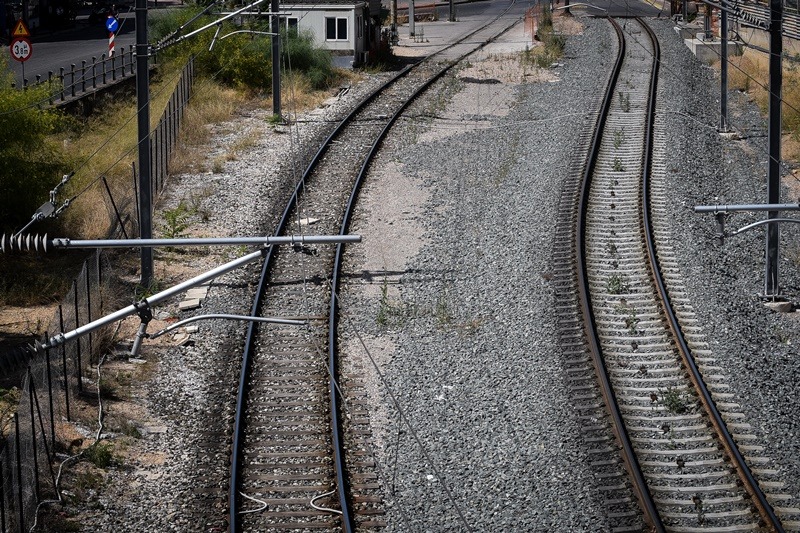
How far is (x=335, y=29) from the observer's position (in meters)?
37.2

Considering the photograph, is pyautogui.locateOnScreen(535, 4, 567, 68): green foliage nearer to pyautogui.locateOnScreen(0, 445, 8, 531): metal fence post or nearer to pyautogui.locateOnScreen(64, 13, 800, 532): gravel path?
pyautogui.locateOnScreen(64, 13, 800, 532): gravel path

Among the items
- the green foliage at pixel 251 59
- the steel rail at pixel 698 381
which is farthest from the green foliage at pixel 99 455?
the green foliage at pixel 251 59

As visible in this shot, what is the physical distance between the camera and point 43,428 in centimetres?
1270

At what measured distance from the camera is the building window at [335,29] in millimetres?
37188

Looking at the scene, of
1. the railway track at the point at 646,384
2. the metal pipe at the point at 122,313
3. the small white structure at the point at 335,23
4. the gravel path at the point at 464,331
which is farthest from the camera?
the small white structure at the point at 335,23

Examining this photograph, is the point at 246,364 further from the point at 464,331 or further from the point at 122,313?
the point at 122,313

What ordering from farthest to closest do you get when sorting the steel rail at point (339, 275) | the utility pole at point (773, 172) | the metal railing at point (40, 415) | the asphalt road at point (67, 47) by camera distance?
1. the asphalt road at point (67, 47)
2. the utility pole at point (773, 172)
3. the steel rail at point (339, 275)
4. the metal railing at point (40, 415)

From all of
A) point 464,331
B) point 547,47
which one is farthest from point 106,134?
point 464,331

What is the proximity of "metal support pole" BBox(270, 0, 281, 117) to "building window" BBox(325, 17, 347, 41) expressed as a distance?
7.59 meters

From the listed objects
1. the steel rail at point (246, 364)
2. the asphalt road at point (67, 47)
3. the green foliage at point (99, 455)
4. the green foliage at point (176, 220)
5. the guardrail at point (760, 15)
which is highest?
the guardrail at point (760, 15)

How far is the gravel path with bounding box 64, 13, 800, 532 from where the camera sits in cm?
1187

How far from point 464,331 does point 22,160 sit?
9714mm

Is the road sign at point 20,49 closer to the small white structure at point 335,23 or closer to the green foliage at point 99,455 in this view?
the small white structure at point 335,23

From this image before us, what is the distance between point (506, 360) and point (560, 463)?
282 centimetres
